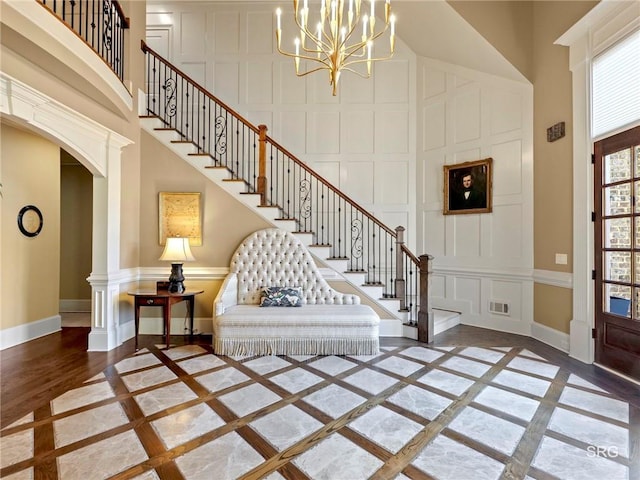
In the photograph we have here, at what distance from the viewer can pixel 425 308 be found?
4148 mm

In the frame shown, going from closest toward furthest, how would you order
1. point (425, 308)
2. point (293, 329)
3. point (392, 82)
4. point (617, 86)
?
point (617, 86) → point (293, 329) → point (425, 308) → point (392, 82)

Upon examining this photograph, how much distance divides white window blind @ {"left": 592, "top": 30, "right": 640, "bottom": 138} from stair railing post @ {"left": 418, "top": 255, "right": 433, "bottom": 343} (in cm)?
224

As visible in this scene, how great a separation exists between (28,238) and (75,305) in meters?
2.32

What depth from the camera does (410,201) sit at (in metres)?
5.77

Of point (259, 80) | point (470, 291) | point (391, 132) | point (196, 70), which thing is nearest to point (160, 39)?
point (196, 70)

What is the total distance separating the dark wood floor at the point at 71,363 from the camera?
2652 millimetres

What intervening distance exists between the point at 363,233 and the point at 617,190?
3303mm

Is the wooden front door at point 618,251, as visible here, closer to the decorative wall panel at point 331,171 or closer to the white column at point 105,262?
the decorative wall panel at point 331,171

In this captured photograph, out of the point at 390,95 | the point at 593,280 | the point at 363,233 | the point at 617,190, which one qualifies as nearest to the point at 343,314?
the point at 363,233

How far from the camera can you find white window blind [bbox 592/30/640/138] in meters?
3.01

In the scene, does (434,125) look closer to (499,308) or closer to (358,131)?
(358,131)

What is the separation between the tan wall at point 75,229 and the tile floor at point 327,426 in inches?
151

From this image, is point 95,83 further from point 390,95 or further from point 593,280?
point 593,280

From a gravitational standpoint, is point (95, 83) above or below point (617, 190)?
above
